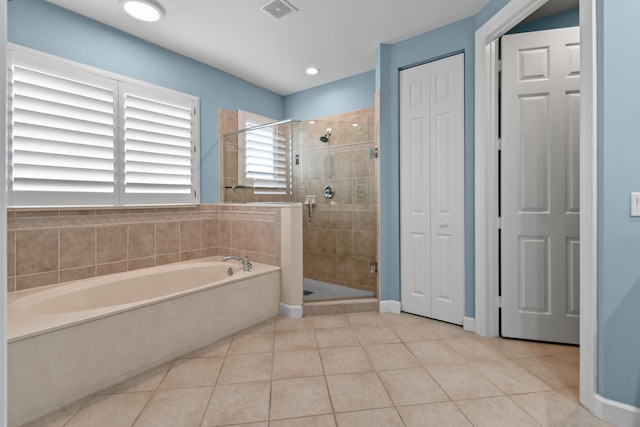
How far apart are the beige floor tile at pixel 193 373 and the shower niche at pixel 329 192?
1160 mm

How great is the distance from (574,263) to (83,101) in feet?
13.0

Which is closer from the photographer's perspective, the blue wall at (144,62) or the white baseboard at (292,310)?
the blue wall at (144,62)

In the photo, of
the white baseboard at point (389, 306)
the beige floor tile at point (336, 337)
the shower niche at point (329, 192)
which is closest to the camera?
the beige floor tile at point (336, 337)

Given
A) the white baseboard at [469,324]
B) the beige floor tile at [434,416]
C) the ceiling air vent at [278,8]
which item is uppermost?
the ceiling air vent at [278,8]

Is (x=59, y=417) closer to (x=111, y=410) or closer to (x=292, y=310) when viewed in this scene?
(x=111, y=410)

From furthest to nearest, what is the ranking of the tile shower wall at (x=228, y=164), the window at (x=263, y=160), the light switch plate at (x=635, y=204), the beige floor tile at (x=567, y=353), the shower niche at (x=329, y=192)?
the tile shower wall at (x=228, y=164) < the window at (x=263, y=160) < the shower niche at (x=329, y=192) < the beige floor tile at (x=567, y=353) < the light switch plate at (x=635, y=204)

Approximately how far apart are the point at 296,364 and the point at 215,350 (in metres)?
0.63

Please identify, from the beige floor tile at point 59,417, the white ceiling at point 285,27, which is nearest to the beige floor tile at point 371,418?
the beige floor tile at point 59,417

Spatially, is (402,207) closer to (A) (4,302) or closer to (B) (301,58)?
(B) (301,58)

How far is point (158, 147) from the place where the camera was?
2881 mm

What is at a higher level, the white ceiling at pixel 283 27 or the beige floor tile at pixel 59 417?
the white ceiling at pixel 283 27

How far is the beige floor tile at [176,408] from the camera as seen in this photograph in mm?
1470

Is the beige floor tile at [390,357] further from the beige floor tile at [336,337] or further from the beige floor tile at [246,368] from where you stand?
the beige floor tile at [246,368]

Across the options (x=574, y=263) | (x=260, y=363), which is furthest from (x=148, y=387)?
(x=574, y=263)
